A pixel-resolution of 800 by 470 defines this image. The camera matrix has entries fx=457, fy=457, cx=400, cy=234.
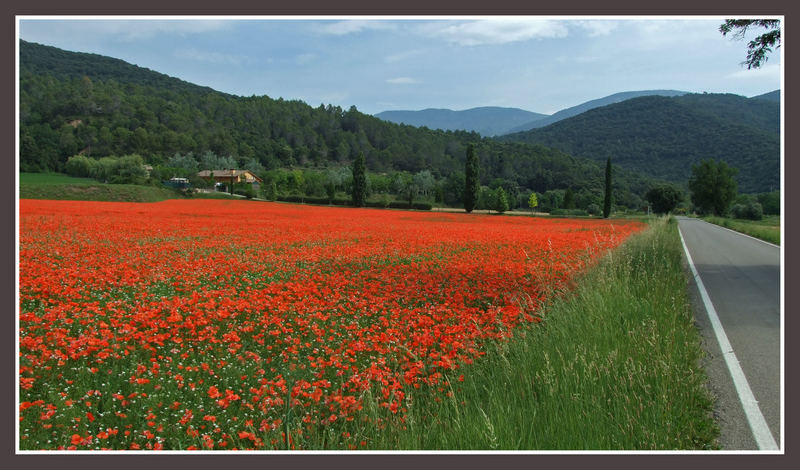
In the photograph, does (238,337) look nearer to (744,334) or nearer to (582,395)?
(582,395)

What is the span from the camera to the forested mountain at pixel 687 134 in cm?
480

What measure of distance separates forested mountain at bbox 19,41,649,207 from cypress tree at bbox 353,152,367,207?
492 centimetres

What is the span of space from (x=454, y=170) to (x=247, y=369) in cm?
5910

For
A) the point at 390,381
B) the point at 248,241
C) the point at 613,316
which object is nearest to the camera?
the point at 390,381

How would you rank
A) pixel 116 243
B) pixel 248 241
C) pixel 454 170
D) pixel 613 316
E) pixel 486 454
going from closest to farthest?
pixel 486 454, pixel 613 316, pixel 116 243, pixel 248 241, pixel 454 170

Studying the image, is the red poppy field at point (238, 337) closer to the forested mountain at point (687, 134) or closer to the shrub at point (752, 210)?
the shrub at point (752, 210)

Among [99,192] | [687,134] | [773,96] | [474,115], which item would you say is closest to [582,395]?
[773,96]

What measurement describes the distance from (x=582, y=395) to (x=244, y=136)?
56292mm

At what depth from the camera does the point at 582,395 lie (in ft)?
12.4

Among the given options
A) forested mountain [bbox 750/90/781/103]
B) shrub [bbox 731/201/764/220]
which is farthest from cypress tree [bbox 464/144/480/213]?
forested mountain [bbox 750/90/781/103]

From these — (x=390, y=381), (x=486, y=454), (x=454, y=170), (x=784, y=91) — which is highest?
(x=454, y=170)

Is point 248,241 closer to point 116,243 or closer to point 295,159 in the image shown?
point 116,243

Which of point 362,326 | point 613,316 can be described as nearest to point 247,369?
point 362,326

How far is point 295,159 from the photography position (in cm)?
6109
